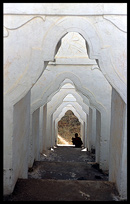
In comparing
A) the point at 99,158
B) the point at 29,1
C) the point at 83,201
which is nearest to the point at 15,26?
the point at 29,1

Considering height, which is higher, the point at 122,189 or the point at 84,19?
the point at 84,19

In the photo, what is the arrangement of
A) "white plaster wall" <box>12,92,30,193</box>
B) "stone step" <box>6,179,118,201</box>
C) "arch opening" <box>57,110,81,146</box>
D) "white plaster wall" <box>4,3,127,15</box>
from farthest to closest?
"arch opening" <box>57,110,81,146</box>, "white plaster wall" <box>12,92,30,193</box>, "stone step" <box>6,179,118,201</box>, "white plaster wall" <box>4,3,127,15</box>

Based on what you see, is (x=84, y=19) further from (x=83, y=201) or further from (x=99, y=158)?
(x=99, y=158)

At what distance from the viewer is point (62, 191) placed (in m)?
4.01

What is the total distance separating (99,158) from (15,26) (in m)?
5.62

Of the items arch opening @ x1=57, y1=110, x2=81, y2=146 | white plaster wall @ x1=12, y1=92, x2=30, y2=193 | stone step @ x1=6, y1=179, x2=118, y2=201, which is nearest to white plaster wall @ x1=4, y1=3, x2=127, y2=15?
white plaster wall @ x1=12, y1=92, x2=30, y2=193

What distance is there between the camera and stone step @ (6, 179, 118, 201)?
379cm

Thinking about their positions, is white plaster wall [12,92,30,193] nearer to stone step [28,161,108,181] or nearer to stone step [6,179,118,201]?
stone step [6,179,118,201]

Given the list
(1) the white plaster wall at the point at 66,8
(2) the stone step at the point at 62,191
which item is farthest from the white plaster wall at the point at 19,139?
(1) the white plaster wall at the point at 66,8

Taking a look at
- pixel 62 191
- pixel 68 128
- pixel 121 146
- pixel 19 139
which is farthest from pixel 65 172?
pixel 68 128

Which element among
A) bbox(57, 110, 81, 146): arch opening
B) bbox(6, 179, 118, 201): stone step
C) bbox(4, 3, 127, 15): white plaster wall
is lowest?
bbox(57, 110, 81, 146): arch opening

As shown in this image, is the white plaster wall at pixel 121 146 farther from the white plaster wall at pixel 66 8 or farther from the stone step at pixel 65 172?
the stone step at pixel 65 172

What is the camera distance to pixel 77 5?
3725 mm

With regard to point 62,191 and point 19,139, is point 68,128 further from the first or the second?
point 62,191
